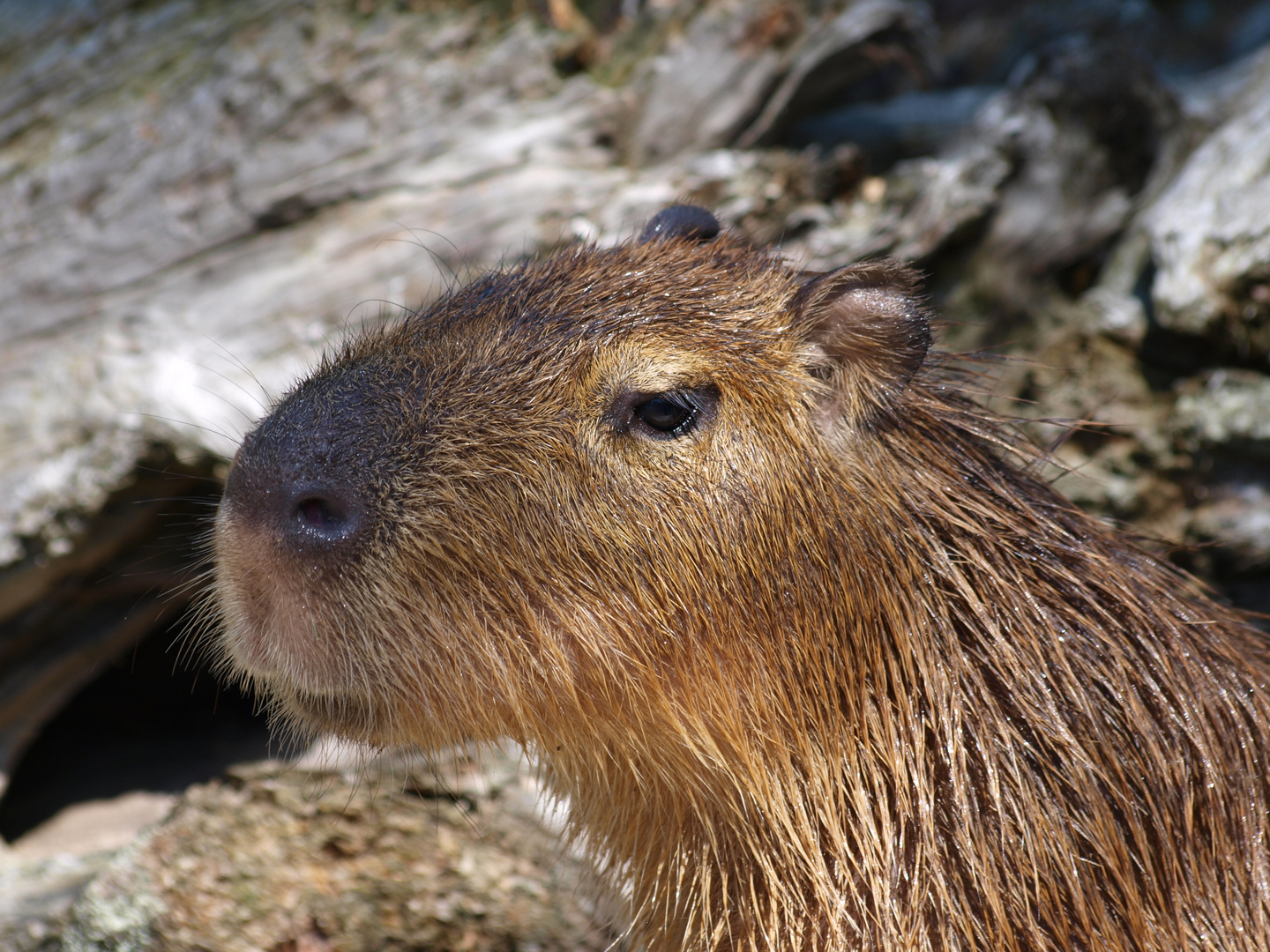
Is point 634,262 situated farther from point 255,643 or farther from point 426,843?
point 426,843

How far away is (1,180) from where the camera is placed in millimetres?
5168

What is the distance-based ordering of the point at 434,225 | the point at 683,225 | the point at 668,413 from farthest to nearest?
the point at 434,225
the point at 683,225
the point at 668,413

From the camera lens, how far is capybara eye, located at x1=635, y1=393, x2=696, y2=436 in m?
2.41

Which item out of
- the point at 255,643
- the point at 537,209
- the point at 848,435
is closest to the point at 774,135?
the point at 537,209

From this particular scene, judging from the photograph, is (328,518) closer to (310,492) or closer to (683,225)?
(310,492)

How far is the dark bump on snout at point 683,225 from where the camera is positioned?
308 centimetres

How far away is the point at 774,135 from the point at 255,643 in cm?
373

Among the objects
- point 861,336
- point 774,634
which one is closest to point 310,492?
point 774,634

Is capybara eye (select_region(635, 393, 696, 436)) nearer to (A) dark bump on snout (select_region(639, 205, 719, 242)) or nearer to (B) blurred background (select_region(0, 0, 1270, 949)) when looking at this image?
(A) dark bump on snout (select_region(639, 205, 719, 242))

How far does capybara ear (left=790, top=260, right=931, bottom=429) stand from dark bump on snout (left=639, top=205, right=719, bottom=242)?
0.61 m

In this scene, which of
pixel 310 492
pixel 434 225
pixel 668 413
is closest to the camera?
pixel 310 492

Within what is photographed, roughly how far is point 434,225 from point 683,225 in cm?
207

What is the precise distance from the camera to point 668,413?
2414 millimetres

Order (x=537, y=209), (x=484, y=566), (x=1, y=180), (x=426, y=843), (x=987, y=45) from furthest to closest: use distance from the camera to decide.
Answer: (x=987, y=45) → (x=1, y=180) → (x=537, y=209) → (x=426, y=843) → (x=484, y=566)
